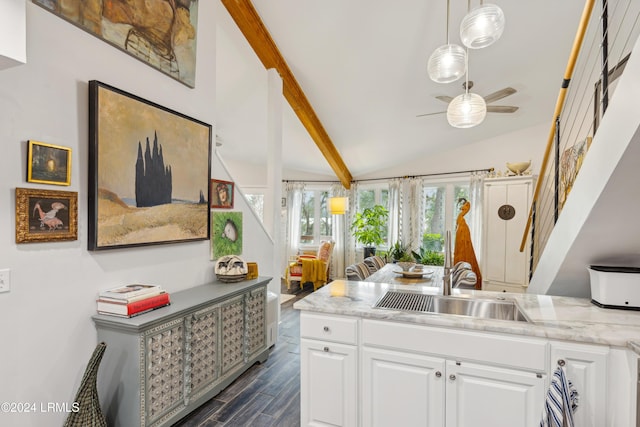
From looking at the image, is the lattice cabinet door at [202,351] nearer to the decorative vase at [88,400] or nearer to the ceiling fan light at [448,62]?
the decorative vase at [88,400]

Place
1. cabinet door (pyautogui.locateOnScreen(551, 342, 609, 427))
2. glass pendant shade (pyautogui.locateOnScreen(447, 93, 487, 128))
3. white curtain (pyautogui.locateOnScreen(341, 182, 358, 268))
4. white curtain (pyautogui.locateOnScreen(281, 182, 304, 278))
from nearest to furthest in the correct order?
cabinet door (pyautogui.locateOnScreen(551, 342, 609, 427))
glass pendant shade (pyautogui.locateOnScreen(447, 93, 487, 128))
white curtain (pyautogui.locateOnScreen(341, 182, 358, 268))
white curtain (pyautogui.locateOnScreen(281, 182, 304, 278))

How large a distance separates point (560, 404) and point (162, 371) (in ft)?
6.61

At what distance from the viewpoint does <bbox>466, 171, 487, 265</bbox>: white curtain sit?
18.0 ft

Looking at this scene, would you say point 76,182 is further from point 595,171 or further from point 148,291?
point 595,171

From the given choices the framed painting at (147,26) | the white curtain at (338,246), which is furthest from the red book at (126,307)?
the white curtain at (338,246)

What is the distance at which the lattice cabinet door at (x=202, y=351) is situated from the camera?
2.12 meters

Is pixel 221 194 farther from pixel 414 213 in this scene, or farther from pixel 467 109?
pixel 414 213

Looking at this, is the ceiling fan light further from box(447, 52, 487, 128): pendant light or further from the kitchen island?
the kitchen island

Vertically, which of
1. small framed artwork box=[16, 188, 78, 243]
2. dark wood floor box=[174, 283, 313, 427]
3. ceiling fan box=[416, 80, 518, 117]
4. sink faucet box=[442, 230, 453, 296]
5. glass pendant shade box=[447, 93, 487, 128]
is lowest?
dark wood floor box=[174, 283, 313, 427]

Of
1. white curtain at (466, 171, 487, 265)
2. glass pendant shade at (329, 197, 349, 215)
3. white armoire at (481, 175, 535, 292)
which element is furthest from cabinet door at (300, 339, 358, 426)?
white curtain at (466, 171, 487, 265)

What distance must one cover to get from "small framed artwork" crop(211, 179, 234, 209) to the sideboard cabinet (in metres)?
0.73

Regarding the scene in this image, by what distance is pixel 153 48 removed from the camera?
7.36ft

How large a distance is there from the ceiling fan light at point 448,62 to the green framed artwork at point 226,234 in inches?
84.4

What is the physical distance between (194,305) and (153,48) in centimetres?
186
